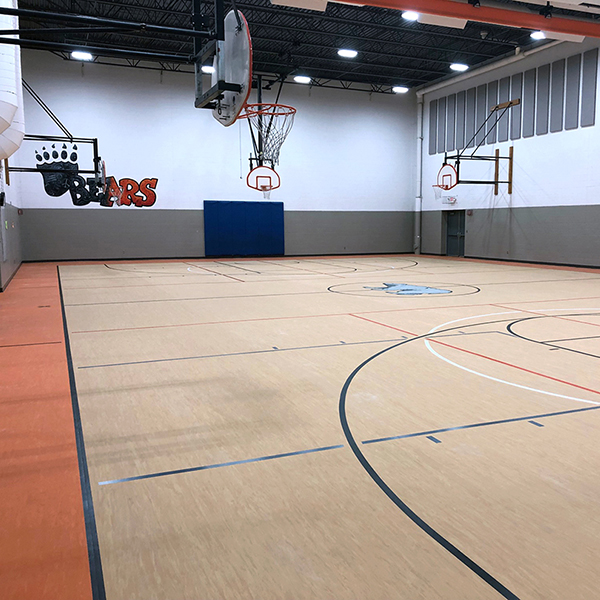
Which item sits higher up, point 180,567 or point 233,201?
point 233,201

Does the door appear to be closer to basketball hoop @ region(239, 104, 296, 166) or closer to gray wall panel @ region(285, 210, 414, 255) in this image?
gray wall panel @ region(285, 210, 414, 255)

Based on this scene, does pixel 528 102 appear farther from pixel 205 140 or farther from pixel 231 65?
pixel 231 65

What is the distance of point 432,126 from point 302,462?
2363cm

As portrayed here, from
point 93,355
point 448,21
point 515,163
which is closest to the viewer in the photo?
point 93,355

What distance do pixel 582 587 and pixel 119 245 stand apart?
2133 centimetres

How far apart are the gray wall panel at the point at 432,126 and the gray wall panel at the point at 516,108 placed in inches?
181

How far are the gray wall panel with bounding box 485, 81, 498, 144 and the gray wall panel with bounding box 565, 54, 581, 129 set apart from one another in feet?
10.5

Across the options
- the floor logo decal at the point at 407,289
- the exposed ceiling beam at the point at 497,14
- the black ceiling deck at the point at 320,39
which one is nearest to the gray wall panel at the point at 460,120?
the black ceiling deck at the point at 320,39

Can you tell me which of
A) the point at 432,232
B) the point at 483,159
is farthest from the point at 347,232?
the point at 483,159

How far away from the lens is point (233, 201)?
75.2ft

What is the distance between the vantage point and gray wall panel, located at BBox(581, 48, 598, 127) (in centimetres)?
1688

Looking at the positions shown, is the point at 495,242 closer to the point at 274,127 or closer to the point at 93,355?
the point at 274,127

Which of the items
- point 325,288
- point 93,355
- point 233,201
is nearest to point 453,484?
point 93,355

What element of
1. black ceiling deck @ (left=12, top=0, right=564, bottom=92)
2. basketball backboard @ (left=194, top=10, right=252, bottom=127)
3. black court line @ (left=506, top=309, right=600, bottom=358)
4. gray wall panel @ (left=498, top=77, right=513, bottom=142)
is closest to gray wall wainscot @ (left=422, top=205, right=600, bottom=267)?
gray wall panel @ (left=498, top=77, right=513, bottom=142)
